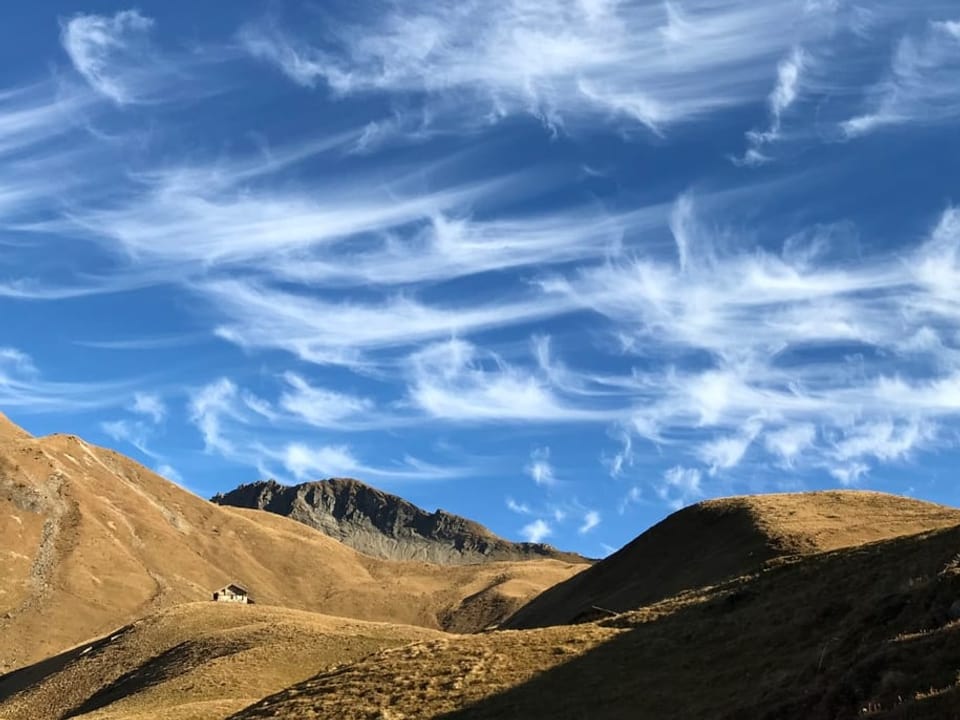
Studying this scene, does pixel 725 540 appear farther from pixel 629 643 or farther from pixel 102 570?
pixel 102 570

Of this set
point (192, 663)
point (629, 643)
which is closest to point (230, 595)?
point (192, 663)

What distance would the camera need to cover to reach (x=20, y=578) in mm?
139125

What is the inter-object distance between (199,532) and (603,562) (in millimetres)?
131223

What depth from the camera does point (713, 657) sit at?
122ft

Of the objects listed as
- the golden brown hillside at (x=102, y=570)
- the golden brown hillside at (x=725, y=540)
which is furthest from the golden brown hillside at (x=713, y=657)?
the golden brown hillside at (x=102, y=570)

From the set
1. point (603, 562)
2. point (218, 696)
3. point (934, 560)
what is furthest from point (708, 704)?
point (603, 562)

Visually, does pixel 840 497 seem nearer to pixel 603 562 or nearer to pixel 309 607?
pixel 603 562

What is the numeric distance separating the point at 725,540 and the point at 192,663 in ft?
138

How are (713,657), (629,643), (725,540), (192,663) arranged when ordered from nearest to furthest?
(713,657) → (629,643) → (192,663) → (725,540)

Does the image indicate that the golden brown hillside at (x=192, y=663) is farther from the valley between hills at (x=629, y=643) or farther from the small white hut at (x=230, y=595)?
the small white hut at (x=230, y=595)

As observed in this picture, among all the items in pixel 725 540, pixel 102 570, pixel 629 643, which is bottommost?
pixel 629 643

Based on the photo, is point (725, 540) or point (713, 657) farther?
point (725, 540)

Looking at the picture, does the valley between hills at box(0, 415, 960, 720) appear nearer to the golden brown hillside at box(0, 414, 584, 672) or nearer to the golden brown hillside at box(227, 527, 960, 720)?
the golden brown hillside at box(227, 527, 960, 720)

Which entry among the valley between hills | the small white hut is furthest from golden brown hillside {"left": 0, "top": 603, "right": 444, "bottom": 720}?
the small white hut
